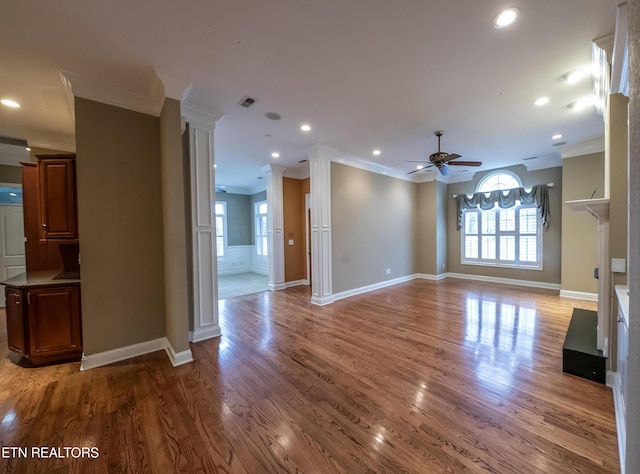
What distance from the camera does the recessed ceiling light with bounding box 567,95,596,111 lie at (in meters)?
3.12

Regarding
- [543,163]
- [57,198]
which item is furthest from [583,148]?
[57,198]

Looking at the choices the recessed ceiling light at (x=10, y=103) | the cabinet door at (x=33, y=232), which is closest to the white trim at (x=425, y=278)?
the cabinet door at (x=33, y=232)

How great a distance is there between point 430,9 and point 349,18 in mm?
570

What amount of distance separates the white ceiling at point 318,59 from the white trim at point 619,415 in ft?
9.16

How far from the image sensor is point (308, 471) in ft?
4.79

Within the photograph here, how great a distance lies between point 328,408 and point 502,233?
261 inches

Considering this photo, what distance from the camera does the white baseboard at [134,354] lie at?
263cm

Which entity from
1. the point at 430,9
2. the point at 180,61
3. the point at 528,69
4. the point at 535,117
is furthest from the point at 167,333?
the point at 535,117

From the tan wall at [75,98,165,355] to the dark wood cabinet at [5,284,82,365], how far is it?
275mm

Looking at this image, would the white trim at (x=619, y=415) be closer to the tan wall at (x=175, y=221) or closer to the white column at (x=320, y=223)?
the tan wall at (x=175, y=221)

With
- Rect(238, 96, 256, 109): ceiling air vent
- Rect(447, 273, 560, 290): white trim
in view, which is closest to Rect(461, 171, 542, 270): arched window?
Rect(447, 273, 560, 290): white trim

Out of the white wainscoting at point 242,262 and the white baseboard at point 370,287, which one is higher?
the white wainscoting at point 242,262

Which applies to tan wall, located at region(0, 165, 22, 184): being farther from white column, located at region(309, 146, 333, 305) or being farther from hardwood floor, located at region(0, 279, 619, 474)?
white column, located at region(309, 146, 333, 305)

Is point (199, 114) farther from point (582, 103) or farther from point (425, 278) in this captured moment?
point (425, 278)
